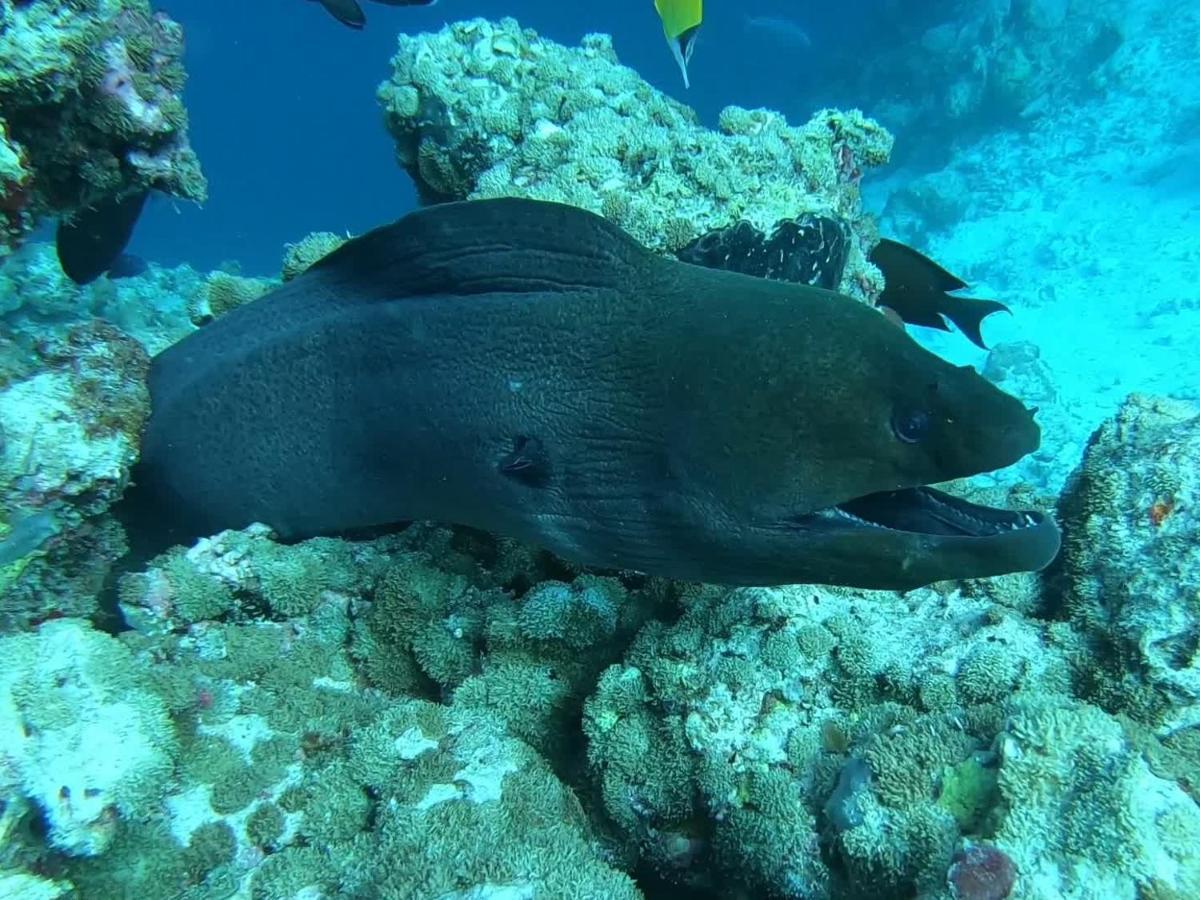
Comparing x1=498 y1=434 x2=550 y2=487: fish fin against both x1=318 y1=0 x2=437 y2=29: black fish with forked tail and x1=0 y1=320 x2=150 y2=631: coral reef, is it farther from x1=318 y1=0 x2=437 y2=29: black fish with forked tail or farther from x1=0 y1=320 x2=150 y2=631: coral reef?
x1=318 y1=0 x2=437 y2=29: black fish with forked tail

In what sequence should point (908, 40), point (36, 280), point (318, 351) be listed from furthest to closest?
point (908, 40), point (36, 280), point (318, 351)

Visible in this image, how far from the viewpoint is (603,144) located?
421 cm

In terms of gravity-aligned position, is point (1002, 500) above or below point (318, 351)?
above

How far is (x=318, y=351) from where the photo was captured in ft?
11.0

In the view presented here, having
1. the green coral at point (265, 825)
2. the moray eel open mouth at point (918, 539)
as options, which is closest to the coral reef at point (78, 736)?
the green coral at point (265, 825)

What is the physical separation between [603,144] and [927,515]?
2.71m

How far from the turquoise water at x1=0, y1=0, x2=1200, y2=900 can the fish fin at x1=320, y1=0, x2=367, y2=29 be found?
1.47m

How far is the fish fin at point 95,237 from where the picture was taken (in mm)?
4184

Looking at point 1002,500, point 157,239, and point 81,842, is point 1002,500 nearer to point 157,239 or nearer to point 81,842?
point 81,842

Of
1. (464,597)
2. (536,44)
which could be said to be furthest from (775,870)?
(536,44)

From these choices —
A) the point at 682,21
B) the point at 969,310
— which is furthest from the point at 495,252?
the point at 682,21

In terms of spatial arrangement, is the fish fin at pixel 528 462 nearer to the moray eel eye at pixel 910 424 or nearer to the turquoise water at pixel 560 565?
the turquoise water at pixel 560 565

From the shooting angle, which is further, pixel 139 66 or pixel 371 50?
pixel 371 50

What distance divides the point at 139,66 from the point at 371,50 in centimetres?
8990
